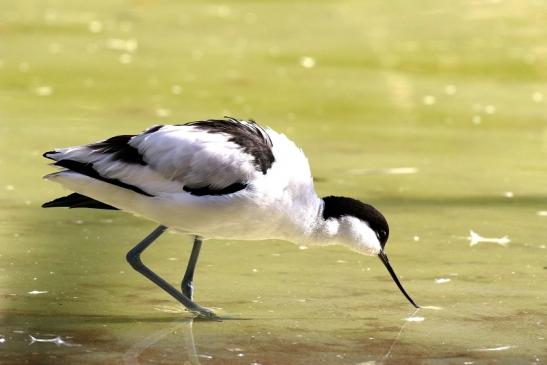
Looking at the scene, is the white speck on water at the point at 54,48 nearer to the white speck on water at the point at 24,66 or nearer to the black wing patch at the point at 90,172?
Answer: the white speck on water at the point at 24,66

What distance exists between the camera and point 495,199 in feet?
25.7

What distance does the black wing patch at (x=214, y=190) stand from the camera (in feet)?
17.3

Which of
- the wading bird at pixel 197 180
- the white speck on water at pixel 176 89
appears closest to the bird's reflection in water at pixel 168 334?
the wading bird at pixel 197 180

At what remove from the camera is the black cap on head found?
570cm

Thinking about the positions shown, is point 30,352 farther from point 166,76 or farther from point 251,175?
point 166,76

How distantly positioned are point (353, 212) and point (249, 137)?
629mm

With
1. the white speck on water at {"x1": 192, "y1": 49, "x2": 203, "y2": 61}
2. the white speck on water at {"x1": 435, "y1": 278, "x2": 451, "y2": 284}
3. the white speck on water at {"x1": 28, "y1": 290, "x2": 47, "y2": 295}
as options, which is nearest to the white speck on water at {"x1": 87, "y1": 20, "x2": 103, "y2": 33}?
the white speck on water at {"x1": 192, "y1": 49, "x2": 203, "y2": 61}

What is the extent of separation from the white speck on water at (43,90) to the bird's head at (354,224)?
208 inches

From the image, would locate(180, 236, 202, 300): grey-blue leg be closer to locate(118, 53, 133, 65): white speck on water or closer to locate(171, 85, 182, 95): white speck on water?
locate(171, 85, 182, 95): white speck on water

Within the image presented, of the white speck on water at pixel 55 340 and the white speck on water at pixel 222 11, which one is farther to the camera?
the white speck on water at pixel 222 11

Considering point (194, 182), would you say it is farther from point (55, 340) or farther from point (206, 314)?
point (55, 340)

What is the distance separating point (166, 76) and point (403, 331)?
6327mm

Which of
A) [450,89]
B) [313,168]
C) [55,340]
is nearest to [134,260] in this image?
[55,340]

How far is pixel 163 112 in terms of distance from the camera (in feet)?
32.6
